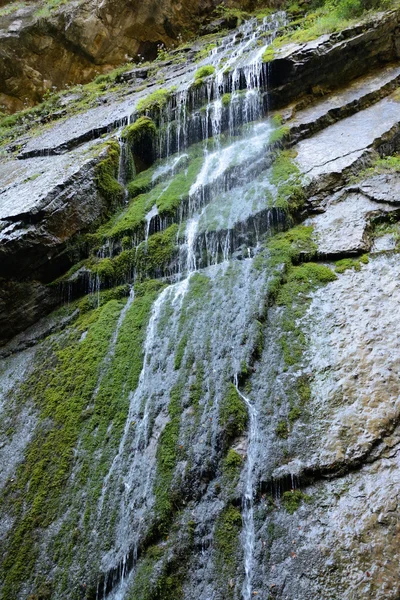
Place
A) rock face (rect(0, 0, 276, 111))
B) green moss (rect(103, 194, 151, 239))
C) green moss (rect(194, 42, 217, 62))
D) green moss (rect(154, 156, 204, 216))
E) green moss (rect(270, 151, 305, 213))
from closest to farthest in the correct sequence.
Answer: green moss (rect(270, 151, 305, 213)), green moss (rect(154, 156, 204, 216)), green moss (rect(103, 194, 151, 239)), green moss (rect(194, 42, 217, 62)), rock face (rect(0, 0, 276, 111))

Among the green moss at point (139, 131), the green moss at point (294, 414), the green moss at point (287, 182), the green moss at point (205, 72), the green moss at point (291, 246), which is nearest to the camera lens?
the green moss at point (294, 414)

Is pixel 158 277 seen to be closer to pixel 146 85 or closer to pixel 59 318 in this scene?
pixel 59 318

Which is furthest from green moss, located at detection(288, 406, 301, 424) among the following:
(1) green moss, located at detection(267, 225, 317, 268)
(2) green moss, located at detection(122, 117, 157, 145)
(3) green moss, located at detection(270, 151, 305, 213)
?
(2) green moss, located at detection(122, 117, 157, 145)

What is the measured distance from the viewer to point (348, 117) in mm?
8375

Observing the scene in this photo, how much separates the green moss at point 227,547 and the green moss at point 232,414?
2.60 feet

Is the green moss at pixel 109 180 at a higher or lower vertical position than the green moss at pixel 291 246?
higher

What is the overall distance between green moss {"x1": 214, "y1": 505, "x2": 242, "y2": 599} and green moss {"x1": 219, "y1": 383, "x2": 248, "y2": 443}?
793 mm

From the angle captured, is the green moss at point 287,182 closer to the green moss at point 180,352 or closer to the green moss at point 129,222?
the green moss at point 129,222

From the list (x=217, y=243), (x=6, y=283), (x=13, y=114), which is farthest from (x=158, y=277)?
(x=13, y=114)

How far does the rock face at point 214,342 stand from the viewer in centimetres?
403

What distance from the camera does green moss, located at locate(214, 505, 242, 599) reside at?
3865 mm

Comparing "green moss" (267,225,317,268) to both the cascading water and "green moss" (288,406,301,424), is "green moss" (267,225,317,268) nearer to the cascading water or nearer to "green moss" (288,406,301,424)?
the cascading water

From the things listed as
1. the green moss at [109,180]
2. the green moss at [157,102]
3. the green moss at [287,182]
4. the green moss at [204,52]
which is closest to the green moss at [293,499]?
the green moss at [287,182]

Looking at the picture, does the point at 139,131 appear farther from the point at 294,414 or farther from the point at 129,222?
the point at 294,414
